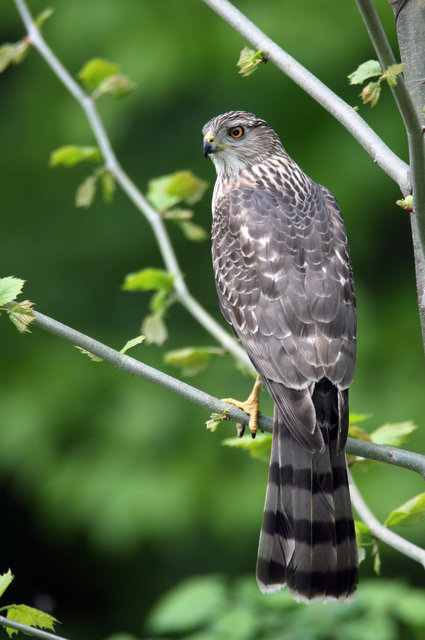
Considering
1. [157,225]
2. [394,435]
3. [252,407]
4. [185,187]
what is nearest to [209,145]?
[185,187]

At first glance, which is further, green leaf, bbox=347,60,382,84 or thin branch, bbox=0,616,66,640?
green leaf, bbox=347,60,382,84

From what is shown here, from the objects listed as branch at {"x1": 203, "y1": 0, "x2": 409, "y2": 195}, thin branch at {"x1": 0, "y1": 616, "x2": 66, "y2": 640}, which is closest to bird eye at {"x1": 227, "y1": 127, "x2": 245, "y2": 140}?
branch at {"x1": 203, "y1": 0, "x2": 409, "y2": 195}

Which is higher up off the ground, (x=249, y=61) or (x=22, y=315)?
(x=249, y=61)

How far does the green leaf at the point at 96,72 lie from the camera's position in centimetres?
326

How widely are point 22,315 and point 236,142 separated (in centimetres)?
206

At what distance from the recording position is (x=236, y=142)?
368 cm

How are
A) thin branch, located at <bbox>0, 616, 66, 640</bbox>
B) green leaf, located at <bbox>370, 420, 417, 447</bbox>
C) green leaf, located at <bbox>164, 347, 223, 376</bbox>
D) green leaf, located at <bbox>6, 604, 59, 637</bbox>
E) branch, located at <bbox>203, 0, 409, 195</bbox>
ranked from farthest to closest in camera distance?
green leaf, located at <bbox>164, 347, 223, 376</bbox> < green leaf, located at <bbox>370, 420, 417, 447</bbox> < branch, located at <bbox>203, 0, 409, 195</bbox> < green leaf, located at <bbox>6, 604, 59, 637</bbox> < thin branch, located at <bbox>0, 616, 66, 640</bbox>

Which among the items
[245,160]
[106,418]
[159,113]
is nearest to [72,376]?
[106,418]

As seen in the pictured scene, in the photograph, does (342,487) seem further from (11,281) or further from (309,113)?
(309,113)

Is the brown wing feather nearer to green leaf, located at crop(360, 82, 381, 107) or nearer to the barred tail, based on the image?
the barred tail

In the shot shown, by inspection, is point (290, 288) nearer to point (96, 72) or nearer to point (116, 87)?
point (116, 87)

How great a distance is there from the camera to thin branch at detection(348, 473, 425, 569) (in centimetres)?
209

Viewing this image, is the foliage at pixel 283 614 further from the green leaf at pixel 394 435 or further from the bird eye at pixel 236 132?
the bird eye at pixel 236 132

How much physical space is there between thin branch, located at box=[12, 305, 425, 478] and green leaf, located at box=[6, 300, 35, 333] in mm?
26
